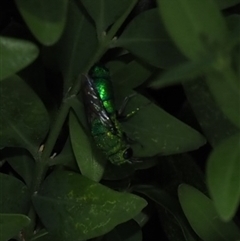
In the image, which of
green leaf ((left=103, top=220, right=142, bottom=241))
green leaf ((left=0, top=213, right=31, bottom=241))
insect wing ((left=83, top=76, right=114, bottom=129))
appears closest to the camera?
green leaf ((left=0, top=213, right=31, bottom=241))

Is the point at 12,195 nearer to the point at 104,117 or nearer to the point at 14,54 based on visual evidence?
the point at 104,117

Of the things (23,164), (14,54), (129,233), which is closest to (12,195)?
(23,164)

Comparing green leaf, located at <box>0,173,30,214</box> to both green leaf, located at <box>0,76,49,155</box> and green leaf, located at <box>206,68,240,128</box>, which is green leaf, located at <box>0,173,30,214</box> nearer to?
green leaf, located at <box>0,76,49,155</box>

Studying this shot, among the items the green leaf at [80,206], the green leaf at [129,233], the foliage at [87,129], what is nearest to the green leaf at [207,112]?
the foliage at [87,129]

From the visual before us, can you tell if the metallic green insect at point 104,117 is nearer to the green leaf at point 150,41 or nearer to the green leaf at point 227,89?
the green leaf at point 150,41

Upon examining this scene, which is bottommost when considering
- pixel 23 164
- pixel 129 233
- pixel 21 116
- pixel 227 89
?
pixel 129 233

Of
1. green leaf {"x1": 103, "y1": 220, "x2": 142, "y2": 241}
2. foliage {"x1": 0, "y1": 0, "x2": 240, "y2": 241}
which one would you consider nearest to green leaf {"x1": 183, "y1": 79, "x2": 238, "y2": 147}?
foliage {"x1": 0, "y1": 0, "x2": 240, "y2": 241}
